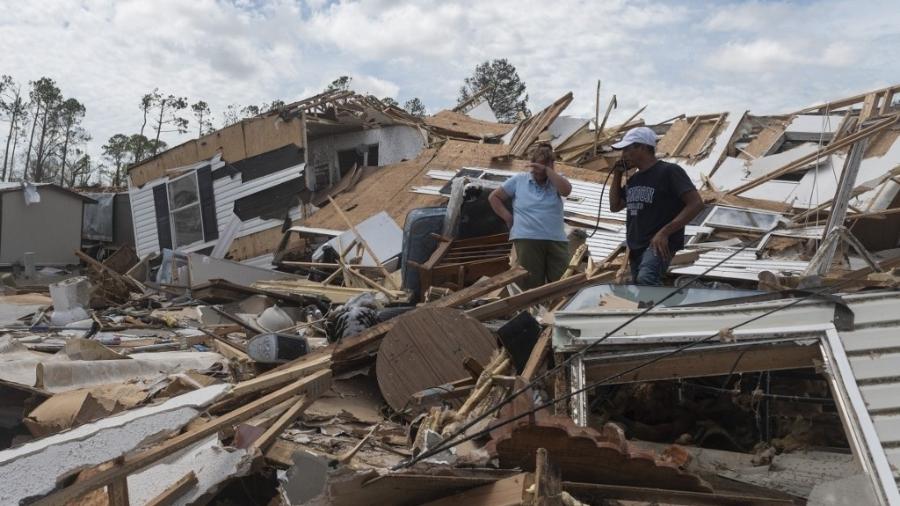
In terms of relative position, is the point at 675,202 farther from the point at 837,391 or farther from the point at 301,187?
the point at 301,187

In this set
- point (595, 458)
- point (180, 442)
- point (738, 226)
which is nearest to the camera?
point (595, 458)

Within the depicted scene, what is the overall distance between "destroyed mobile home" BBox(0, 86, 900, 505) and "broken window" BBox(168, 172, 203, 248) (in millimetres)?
5002

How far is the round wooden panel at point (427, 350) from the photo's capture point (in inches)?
171

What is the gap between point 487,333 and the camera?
4.52 m

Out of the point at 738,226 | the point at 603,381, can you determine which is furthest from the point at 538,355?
the point at 738,226

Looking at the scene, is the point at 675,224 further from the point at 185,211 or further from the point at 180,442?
the point at 185,211

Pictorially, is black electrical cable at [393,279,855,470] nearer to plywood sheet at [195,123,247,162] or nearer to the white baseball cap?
the white baseball cap

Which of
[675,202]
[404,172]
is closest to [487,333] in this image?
[675,202]

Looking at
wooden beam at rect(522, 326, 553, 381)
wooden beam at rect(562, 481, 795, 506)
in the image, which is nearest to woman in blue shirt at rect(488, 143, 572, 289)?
wooden beam at rect(522, 326, 553, 381)

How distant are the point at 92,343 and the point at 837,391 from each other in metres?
4.86

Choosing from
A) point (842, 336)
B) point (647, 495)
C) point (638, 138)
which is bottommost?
point (647, 495)

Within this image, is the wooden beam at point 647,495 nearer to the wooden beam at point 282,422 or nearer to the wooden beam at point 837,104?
the wooden beam at point 282,422

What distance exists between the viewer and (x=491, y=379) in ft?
12.1

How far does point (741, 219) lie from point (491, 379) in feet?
23.5
